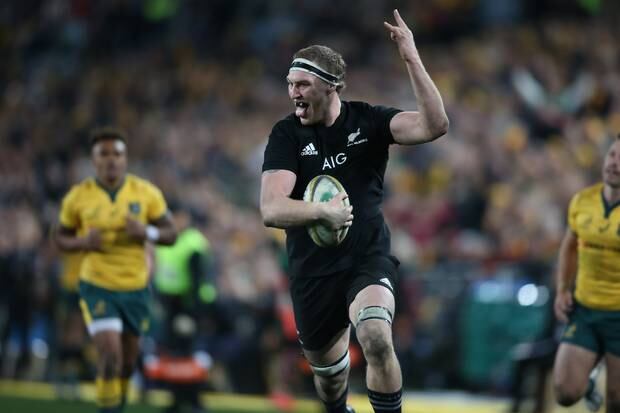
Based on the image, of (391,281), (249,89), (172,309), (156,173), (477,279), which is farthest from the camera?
(249,89)

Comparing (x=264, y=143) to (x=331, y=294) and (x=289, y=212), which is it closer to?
(x=331, y=294)

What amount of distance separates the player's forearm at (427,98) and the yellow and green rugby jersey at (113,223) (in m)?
3.66

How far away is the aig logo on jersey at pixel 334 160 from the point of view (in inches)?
326

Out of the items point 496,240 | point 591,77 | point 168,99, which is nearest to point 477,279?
point 496,240

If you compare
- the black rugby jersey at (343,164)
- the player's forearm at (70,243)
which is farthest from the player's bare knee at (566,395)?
the player's forearm at (70,243)

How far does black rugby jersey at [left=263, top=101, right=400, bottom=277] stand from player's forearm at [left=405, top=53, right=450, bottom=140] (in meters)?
0.43

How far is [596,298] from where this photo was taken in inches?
369

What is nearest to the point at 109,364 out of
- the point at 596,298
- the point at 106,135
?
the point at 106,135

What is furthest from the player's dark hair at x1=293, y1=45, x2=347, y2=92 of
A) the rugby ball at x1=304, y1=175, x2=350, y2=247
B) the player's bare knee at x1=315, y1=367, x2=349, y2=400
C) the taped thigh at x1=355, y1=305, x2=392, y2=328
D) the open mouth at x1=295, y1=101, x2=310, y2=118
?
the player's bare knee at x1=315, y1=367, x2=349, y2=400

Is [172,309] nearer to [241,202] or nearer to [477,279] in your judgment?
[477,279]

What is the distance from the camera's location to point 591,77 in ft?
54.1

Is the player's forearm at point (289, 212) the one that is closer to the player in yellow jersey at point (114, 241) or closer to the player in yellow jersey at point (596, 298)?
the player in yellow jersey at point (596, 298)

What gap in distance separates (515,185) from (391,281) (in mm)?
7513

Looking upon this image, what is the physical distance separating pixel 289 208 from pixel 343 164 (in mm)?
647
